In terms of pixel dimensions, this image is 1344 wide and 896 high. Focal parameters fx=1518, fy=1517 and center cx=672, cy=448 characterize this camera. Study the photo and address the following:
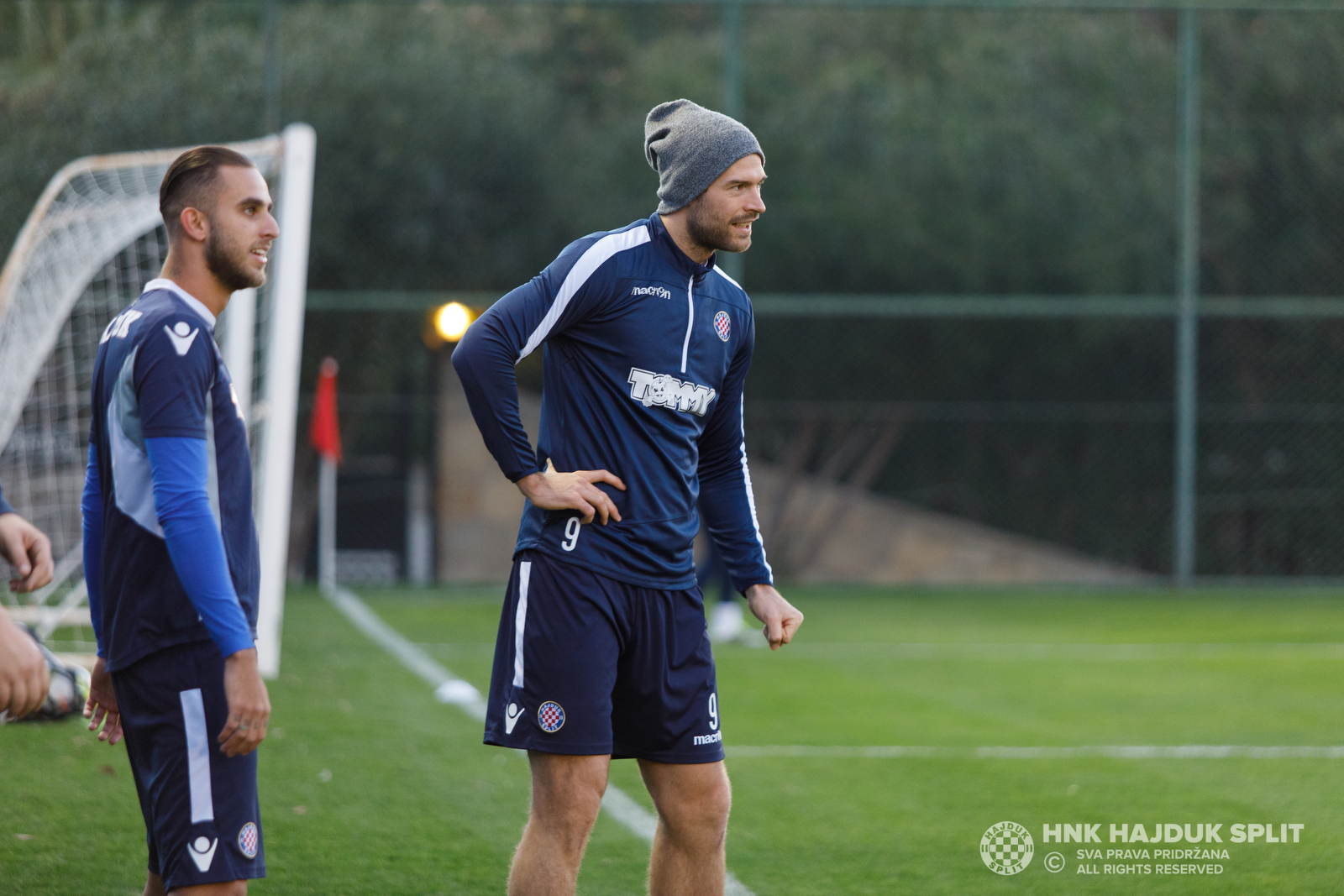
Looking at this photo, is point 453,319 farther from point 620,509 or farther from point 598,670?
point 598,670

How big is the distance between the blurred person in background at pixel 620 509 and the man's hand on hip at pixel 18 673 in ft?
3.63

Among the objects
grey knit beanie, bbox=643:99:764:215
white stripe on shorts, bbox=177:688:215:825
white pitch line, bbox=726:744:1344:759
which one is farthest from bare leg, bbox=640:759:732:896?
white pitch line, bbox=726:744:1344:759

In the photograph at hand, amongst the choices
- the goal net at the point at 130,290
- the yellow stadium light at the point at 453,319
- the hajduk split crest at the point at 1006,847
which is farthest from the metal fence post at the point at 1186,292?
the hajduk split crest at the point at 1006,847

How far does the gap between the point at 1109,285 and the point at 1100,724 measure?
34.0 feet

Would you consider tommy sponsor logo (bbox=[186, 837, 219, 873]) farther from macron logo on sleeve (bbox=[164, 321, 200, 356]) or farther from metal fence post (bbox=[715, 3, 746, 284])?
metal fence post (bbox=[715, 3, 746, 284])

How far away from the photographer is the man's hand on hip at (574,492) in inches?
134

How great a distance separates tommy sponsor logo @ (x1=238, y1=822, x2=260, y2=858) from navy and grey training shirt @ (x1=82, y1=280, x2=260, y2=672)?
0.36 m

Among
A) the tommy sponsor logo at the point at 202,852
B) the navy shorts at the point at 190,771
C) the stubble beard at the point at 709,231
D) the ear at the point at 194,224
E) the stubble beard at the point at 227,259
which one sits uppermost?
the stubble beard at the point at 709,231

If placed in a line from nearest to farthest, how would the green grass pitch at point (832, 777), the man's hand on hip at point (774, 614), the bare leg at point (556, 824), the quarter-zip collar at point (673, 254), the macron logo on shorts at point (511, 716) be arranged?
Answer: the bare leg at point (556, 824), the macron logo on shorts at point (511, 716), the quarter-zip collar at point (673, 254), the man's hand on hip at point (774, 614), the green grass pitch at point (832, 777)

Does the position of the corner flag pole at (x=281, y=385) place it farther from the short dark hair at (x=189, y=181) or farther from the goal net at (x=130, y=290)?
the short dark hair at (x=189, y=181)

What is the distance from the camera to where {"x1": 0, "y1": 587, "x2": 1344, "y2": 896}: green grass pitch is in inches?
191

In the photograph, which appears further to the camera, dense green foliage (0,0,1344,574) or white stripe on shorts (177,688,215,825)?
dense green foliage (0,0,1344,574)

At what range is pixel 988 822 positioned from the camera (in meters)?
5.55

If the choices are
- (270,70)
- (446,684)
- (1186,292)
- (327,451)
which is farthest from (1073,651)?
(270,70)
